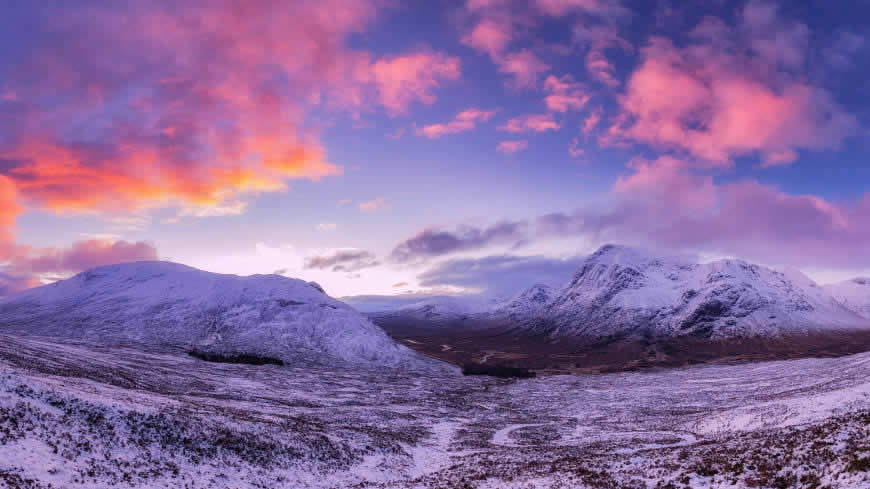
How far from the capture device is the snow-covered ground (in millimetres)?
23906

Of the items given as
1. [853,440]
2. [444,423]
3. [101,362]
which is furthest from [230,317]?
[853,440]

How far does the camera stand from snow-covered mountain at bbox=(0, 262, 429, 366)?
135m

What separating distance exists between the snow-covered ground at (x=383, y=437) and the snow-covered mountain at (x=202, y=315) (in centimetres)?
5947

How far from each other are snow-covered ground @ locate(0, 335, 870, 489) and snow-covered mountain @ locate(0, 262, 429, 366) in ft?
195

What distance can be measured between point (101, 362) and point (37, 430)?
53.4m

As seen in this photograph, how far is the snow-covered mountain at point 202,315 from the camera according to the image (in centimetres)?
13502

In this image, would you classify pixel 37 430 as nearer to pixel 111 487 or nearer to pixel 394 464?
pixel 111 487

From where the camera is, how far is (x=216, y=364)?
106 m

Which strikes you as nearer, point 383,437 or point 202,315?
point 383,437

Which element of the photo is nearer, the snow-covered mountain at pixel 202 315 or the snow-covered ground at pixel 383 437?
the snow-covered ground at pixel 383 437

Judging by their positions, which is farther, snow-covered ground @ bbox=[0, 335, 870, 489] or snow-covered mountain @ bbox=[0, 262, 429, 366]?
snow-covered mountain @ bbox=[0, 262, 429, 366]

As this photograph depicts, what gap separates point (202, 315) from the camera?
6043 inches

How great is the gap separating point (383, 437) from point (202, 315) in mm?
129752

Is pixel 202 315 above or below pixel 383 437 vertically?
above
